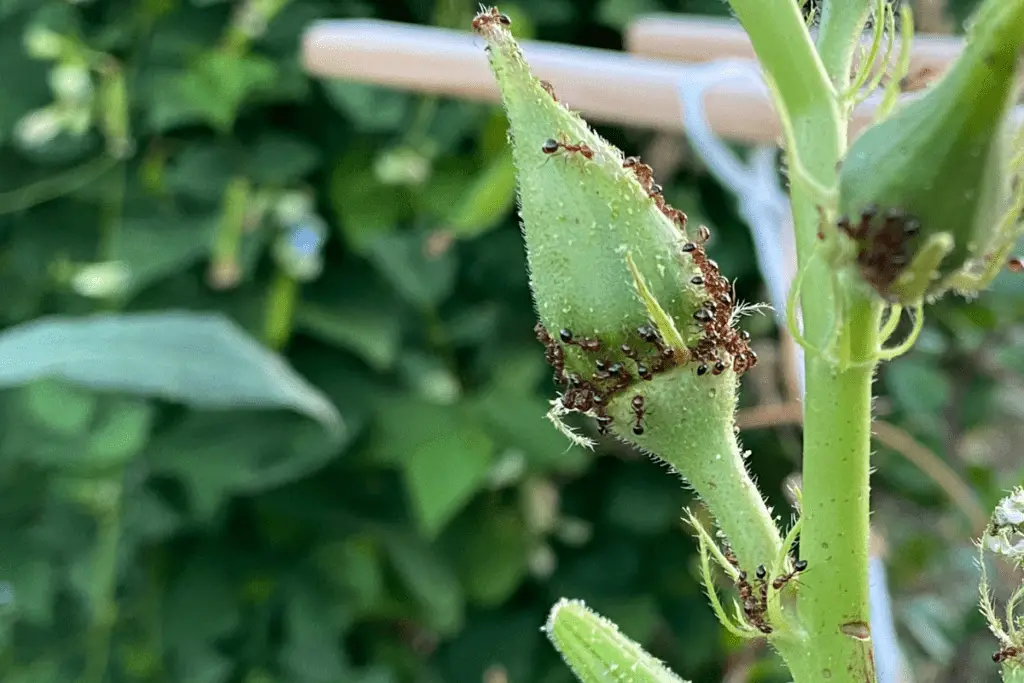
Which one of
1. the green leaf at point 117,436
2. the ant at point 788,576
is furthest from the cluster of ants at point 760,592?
the green leaf at point 117,436

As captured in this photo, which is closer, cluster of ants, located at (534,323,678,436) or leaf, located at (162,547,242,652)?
cluster of ants, located at (534,323,678,436)

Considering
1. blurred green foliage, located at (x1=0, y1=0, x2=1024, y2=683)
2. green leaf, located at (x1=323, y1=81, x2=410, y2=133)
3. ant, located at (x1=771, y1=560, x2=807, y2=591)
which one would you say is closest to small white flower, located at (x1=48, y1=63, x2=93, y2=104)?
blurred green foliage, located at (x1=0, y1=0, x2=1024, y2=683)

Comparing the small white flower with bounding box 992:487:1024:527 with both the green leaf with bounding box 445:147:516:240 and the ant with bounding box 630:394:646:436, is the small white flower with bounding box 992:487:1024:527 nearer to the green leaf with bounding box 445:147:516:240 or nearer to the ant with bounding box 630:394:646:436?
the ant with bounding box 630:394:646:436

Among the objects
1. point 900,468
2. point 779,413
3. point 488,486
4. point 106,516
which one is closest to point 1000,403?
point 900,468

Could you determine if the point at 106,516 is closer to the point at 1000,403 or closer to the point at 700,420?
the point at 700,420

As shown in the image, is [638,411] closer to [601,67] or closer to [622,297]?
[622,297]

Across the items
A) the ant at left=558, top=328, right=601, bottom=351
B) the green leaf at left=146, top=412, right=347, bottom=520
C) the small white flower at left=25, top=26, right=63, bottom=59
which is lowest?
the green leaf at left=146, top=412, right=347, bottom=520

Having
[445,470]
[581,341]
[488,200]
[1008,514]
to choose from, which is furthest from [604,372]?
[445,470]

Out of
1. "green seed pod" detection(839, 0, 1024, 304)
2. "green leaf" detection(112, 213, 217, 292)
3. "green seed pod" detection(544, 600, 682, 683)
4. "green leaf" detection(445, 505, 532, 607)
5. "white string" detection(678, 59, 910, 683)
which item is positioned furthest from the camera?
"green leaf" detection(445, 505, 532, 607)
